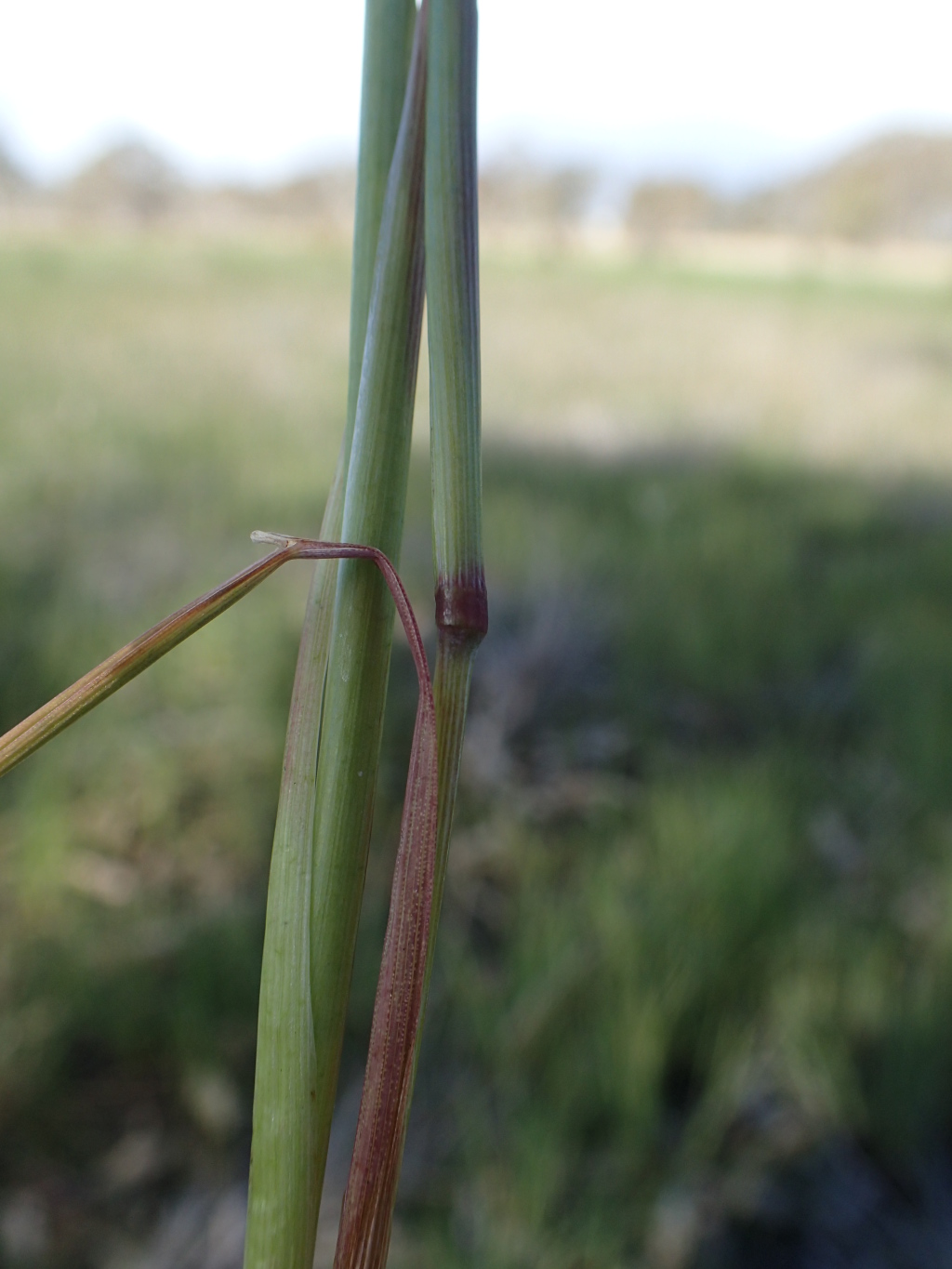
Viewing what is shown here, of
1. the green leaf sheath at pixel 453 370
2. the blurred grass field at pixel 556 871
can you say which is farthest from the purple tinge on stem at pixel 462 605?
the blurred grass field at pixel 556 871

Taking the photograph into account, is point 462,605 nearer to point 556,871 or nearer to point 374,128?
point 374,128

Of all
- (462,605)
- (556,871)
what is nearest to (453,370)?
(462,605)

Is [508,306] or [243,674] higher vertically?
[508,306]

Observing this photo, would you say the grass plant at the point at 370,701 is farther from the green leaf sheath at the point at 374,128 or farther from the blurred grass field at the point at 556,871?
the blurred grass field at the point at 556,871

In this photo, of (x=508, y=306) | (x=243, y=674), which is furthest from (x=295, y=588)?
→ (x=508, y=306)

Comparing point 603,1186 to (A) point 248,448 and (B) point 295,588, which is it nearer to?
(B) point 295,588

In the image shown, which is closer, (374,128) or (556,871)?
(374,128)
